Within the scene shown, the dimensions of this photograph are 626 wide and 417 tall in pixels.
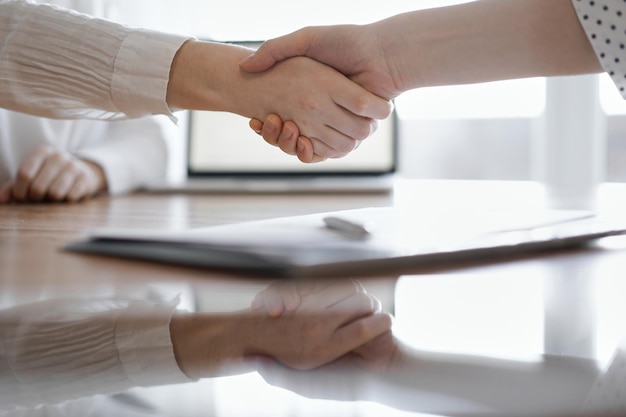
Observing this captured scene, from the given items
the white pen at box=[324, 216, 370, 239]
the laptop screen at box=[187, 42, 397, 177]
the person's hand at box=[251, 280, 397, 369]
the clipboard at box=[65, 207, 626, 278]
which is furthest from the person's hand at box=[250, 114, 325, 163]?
the laptop screen at box=[187, 42, 397, 177]

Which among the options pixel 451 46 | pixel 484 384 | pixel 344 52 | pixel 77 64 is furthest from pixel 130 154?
pixel 484 384

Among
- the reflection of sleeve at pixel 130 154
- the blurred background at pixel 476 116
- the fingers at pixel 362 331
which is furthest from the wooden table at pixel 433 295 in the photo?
the blurred background at pixel 476 116

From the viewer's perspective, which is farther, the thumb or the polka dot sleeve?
the thumb

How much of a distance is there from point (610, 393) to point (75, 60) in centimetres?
96

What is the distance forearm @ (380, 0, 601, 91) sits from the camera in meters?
0.81

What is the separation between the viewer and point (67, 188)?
136 centimetres

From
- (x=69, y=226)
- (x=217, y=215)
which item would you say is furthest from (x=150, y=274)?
(x=217, y=215)

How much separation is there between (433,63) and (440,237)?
46 centimetres

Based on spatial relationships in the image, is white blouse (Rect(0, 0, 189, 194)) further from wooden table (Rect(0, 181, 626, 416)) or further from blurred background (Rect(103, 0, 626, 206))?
blurred background (Rect(103, 0, 626, 206))

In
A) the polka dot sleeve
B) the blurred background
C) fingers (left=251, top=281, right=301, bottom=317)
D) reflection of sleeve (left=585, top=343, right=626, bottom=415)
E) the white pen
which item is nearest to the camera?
reflection of sleeve (left=585, top=343, right=626, bottom=415)

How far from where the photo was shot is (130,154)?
183 cm

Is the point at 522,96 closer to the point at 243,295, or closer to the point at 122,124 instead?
the point at 122,124

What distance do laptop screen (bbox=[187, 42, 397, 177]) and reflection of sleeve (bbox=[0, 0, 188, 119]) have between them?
87cm

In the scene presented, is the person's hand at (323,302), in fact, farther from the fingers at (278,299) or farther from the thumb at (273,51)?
the thumb at (273,51)
